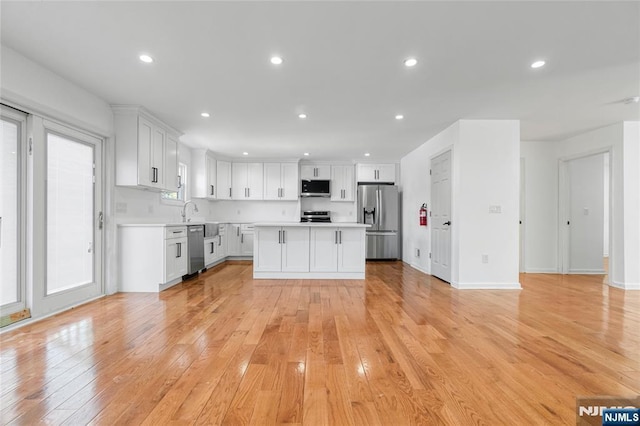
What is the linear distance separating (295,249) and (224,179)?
10.8 feet

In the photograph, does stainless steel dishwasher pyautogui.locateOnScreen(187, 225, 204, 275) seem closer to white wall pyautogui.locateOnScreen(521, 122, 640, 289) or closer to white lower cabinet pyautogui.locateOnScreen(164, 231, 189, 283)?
white lower cabinet pyautogui.locateOnScreen(164, 231, 189, 283)

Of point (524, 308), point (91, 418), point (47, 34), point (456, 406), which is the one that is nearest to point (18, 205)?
point (47, 34)

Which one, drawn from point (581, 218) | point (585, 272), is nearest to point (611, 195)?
point (581, 218)

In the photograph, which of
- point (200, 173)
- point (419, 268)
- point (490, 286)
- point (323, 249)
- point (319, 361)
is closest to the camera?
point (319, 361)

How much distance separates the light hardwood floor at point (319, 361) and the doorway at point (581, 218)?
2063mm

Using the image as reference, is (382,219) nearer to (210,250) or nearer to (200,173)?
(210,250)

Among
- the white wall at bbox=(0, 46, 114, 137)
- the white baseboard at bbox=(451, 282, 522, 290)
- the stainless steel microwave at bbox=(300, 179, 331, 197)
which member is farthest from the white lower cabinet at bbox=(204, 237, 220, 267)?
the white baseboard at bbox=(451, 282, 522, 290)

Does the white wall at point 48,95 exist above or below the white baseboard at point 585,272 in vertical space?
above

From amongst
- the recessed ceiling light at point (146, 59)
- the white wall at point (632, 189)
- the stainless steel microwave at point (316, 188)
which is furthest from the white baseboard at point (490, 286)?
the recessed ceiling light at point (146, 59)

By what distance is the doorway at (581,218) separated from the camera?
17.7 ft

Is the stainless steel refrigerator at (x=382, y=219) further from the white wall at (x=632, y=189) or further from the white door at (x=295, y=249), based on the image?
the white wall at (x=632, y=189)

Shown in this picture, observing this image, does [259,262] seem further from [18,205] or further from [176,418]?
[176,418]

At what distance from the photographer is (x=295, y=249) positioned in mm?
4844

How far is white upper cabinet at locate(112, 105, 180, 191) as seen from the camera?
12.8 feet
